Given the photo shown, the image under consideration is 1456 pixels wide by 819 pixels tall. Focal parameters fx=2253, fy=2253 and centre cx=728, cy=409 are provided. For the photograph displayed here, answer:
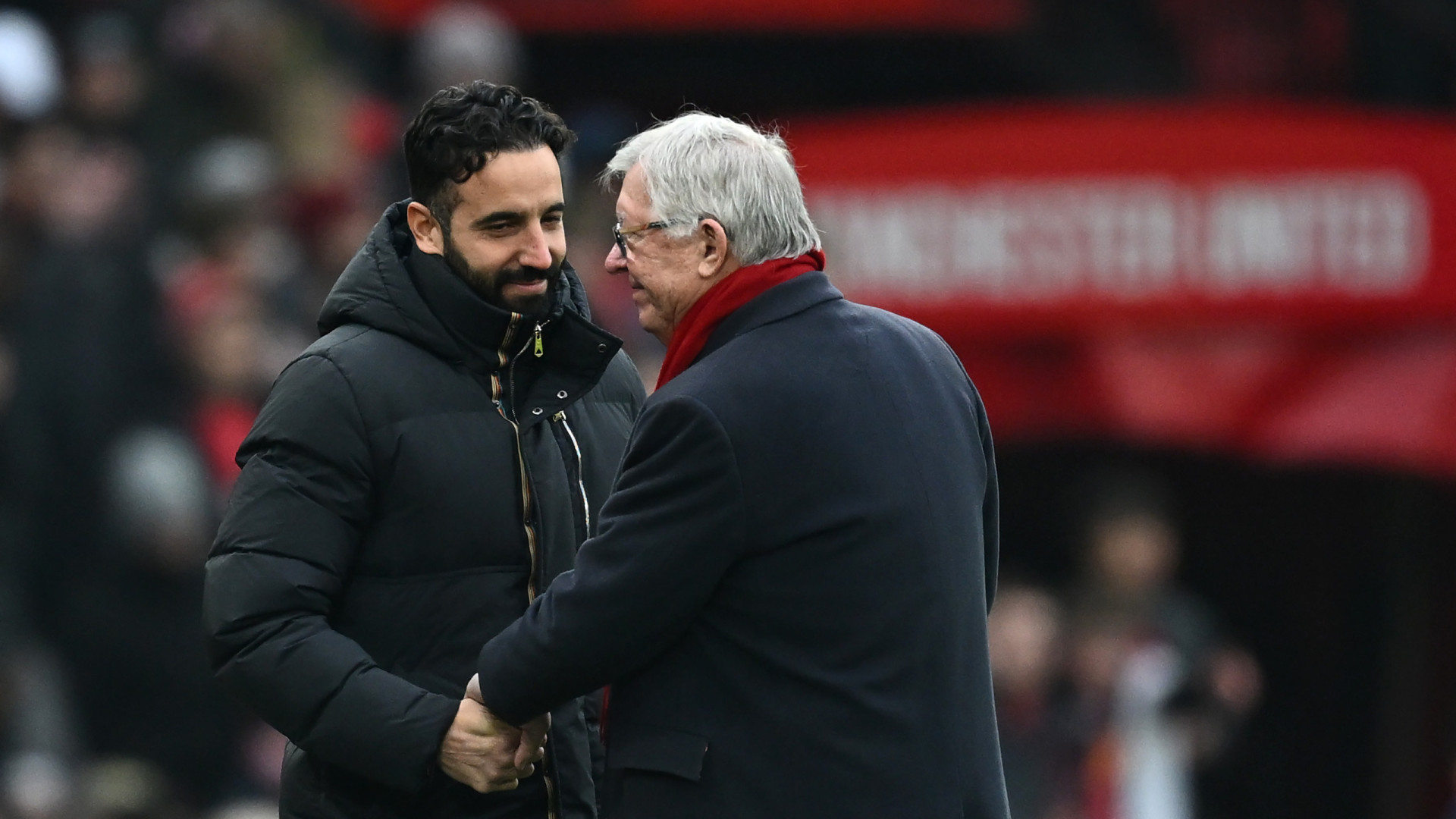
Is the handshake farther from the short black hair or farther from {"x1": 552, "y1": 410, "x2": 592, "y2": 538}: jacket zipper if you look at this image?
the short black hair

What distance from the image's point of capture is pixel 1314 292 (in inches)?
346

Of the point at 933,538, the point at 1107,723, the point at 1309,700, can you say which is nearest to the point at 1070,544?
the point at 1309,700

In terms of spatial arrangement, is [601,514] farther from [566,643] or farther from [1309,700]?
[1309,700]

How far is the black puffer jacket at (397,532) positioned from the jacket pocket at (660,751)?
0.79 feet

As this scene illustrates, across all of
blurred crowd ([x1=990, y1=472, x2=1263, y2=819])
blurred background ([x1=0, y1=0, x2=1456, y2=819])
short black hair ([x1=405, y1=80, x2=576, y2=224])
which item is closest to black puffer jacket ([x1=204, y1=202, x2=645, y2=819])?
short black hair ([x1=405, y1=80, x2=576, y2=224])

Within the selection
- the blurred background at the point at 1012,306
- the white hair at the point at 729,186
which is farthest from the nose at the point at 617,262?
the blurred background at the point at 1012,306

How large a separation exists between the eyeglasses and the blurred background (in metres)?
3.49

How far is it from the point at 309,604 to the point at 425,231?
23.7 inches

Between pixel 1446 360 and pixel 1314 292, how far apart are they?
22.0 inches

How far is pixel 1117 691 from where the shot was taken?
24.4ft

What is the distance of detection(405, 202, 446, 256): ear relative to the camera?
11.3 ft

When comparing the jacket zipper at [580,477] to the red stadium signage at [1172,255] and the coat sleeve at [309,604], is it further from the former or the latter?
the red stadium signage at [1172,255]

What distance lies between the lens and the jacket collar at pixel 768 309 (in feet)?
10.7

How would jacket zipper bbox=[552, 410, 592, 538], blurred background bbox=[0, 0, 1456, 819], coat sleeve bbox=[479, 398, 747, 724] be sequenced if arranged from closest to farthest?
coat sleeve bbox=[479, 398, 747, 724], jacket zipper bbox=[552, 410, 592, 538], blurred background bbox=[0, 0, 1456, 819]
